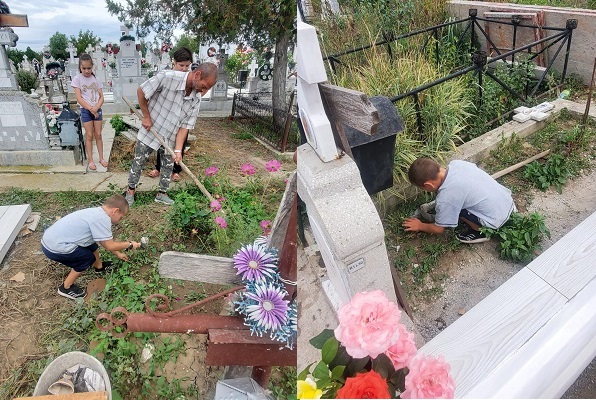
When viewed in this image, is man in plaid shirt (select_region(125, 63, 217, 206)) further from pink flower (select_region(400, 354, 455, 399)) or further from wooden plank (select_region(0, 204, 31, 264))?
pink flower (select_region(400, 354, 455, 399))

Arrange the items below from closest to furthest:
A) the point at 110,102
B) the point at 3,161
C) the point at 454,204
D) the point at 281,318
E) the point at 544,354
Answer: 1. the point at 544,354
2. the point at 281,318
3. the point at 454,204
4. the point at 3,161
5. the point at 110,102

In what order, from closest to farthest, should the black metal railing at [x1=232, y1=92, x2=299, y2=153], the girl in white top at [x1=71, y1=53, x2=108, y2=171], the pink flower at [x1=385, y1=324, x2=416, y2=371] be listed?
the pink flower at [x1=385, y1=324, x2=416, y2=371]
the black metal railing at [x1=232, y1=92, x2=299, y2=153]
the girl in white top at [x1=71, y1=53, x2=108, y2=171]

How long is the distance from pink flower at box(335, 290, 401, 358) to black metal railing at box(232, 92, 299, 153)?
6.23 ft

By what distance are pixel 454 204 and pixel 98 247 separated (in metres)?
1.99

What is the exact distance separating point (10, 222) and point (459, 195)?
260 centimetres

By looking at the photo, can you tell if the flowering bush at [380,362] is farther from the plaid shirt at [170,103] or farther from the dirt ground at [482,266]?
the plaid shirt at [170,103]

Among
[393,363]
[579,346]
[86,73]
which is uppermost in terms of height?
[86,73]

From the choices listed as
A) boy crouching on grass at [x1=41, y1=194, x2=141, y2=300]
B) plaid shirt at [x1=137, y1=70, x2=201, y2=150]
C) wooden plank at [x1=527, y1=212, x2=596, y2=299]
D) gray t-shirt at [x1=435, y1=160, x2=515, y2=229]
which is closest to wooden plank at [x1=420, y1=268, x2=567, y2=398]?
wooden plank at [x1=527, y1=212, x2=596, y2=299]

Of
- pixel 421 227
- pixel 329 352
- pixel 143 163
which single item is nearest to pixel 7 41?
pixel 143 163

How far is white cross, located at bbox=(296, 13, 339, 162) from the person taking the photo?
0.97m

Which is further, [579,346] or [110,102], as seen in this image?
[110,102]

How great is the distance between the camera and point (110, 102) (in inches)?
227

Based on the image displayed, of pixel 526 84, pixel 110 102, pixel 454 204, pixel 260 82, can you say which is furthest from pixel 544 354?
pixel 260 82

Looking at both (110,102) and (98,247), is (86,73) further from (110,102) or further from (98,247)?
(110,102)
